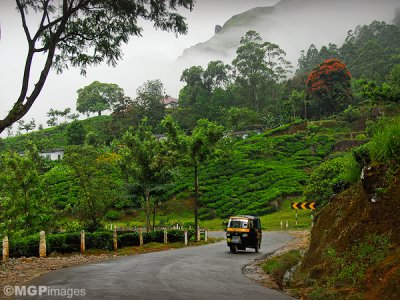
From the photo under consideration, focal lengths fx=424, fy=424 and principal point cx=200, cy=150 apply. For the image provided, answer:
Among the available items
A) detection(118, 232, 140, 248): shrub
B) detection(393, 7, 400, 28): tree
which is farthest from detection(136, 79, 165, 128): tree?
detection(393, 7, 400, 28): tree

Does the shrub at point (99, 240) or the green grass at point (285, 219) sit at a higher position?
the shrub at point (99, 240)

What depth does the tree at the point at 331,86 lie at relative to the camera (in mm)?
86062

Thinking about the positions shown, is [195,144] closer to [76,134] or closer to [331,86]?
A: [76,134]

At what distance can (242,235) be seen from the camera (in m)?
20.9

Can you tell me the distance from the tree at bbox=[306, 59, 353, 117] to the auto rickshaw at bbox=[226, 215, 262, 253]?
69.8 m

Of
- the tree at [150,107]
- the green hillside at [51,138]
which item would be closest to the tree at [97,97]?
the green hillside at [51,138]

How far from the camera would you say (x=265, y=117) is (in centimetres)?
9494

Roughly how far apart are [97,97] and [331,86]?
75627mm

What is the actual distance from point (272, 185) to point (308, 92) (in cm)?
3783

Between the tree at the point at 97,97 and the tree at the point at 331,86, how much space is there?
6431 centimetres

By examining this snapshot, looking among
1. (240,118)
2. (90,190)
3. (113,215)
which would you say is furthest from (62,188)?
(240,118)

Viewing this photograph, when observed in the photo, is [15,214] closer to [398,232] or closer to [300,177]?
[398,232]

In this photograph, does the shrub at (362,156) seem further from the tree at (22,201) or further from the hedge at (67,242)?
the tree at (22,201)

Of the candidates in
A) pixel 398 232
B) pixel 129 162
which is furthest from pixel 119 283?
pixel 129 162
